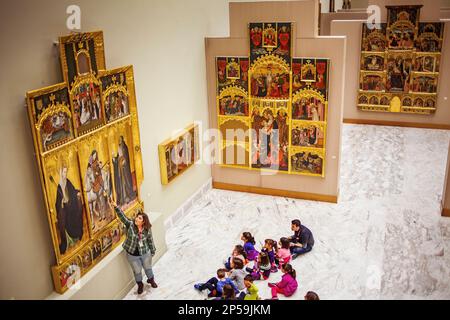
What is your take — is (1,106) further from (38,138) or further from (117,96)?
(117,96)

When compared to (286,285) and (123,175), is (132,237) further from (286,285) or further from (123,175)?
(286,285)

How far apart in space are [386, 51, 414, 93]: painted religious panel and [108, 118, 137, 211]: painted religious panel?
12.1m

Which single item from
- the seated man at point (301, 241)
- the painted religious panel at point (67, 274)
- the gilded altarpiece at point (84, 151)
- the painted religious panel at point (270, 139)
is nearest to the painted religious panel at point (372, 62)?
the painted religious panel at point (270, 139)

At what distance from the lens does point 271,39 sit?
433 inches

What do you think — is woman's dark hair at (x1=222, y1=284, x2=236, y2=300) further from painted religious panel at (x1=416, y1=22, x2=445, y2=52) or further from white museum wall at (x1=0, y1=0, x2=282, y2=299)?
painted religious panel at (x1=416, y1=22, x2=445, y2=52)

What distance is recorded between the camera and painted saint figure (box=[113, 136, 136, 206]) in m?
8.12

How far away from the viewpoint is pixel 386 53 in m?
16.8

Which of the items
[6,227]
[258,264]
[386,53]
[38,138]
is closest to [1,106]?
[38,138]

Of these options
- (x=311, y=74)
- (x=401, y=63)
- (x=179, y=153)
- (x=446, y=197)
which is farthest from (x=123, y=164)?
(x=401, y=63)

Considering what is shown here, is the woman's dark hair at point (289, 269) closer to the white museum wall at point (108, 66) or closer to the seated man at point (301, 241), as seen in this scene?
the seated man at point (301, 241)

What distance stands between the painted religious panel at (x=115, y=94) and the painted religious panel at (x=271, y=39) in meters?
4.24

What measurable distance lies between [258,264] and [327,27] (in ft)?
43.5

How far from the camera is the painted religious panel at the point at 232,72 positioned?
A: 11492mm

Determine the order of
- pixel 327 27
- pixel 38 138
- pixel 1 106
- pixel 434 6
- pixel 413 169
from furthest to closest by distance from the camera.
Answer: pixel 327 27
pixel 434 6
pixel 413 169
pixel 38 138
pixel 1 106
